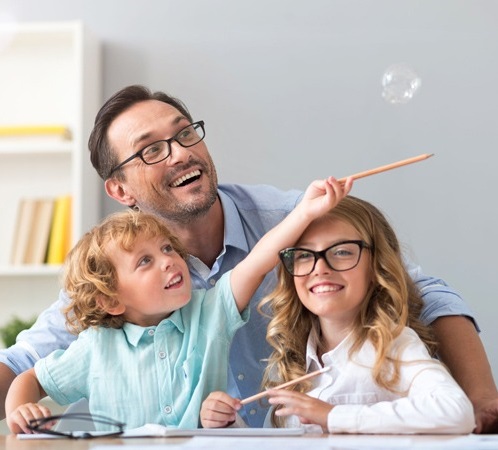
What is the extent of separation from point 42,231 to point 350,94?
131 cm

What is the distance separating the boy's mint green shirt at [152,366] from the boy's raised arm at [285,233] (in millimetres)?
29

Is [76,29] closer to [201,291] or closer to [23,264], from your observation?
[23,264]

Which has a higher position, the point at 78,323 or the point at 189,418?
the point at 78,323

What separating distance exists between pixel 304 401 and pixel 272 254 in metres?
0.32

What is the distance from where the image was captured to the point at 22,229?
12.0 ft

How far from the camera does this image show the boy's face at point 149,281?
1.65m

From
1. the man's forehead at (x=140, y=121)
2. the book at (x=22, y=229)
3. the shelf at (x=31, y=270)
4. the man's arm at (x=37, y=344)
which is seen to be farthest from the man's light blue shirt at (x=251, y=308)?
the book at (x=22, y=229)

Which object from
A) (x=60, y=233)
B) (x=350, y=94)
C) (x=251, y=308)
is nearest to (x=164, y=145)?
(x=251, y=308)

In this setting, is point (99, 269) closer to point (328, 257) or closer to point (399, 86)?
point (328, 257)

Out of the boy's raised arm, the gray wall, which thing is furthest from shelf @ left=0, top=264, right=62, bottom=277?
the boy's raised arm

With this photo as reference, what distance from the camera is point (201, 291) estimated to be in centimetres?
174

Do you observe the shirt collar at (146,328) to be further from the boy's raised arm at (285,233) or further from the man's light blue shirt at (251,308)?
the man's light blue shirt at (251,308)

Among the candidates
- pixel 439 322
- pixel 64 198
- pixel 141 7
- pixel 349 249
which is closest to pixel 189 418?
pixel 349 249

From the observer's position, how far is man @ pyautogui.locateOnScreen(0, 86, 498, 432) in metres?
1.81
